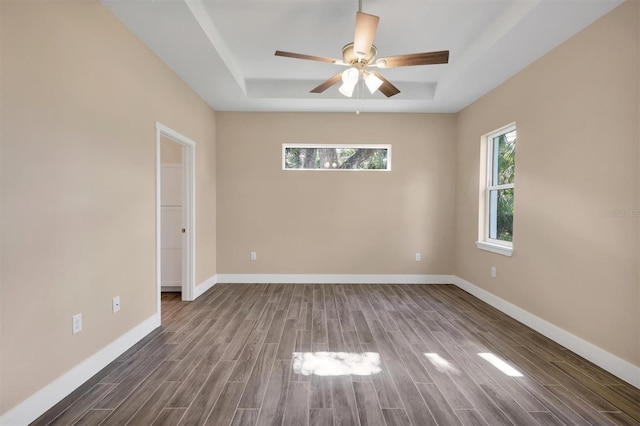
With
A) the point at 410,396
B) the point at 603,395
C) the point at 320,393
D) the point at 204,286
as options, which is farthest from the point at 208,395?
the point at 603,395

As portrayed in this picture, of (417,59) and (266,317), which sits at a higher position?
(417,59)

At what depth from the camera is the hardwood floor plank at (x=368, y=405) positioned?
162cm

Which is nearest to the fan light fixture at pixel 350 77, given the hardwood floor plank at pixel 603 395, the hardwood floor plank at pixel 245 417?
the hardwood floor plank at pixel 245 417

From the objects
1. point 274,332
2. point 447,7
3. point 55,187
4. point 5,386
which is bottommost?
point 274,332

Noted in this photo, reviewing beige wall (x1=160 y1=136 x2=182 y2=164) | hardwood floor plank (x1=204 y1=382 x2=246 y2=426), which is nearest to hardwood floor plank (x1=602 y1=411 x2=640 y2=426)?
hardwood floor plank (x1=204 y1=382 x2=246 y2=426)

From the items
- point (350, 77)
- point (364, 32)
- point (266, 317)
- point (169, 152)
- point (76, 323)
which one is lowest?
point (266, 317)

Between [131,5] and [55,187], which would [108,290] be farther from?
[131,5]

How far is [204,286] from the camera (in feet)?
13.5

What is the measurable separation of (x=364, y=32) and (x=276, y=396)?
8.18 feet

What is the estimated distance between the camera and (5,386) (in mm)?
1475

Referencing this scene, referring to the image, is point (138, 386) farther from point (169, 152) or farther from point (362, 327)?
point (169, 152)

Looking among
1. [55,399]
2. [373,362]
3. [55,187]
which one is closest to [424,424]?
[373,362]

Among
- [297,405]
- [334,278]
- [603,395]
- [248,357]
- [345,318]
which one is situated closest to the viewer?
[297,405]

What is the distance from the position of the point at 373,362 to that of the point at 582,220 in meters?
2.10
